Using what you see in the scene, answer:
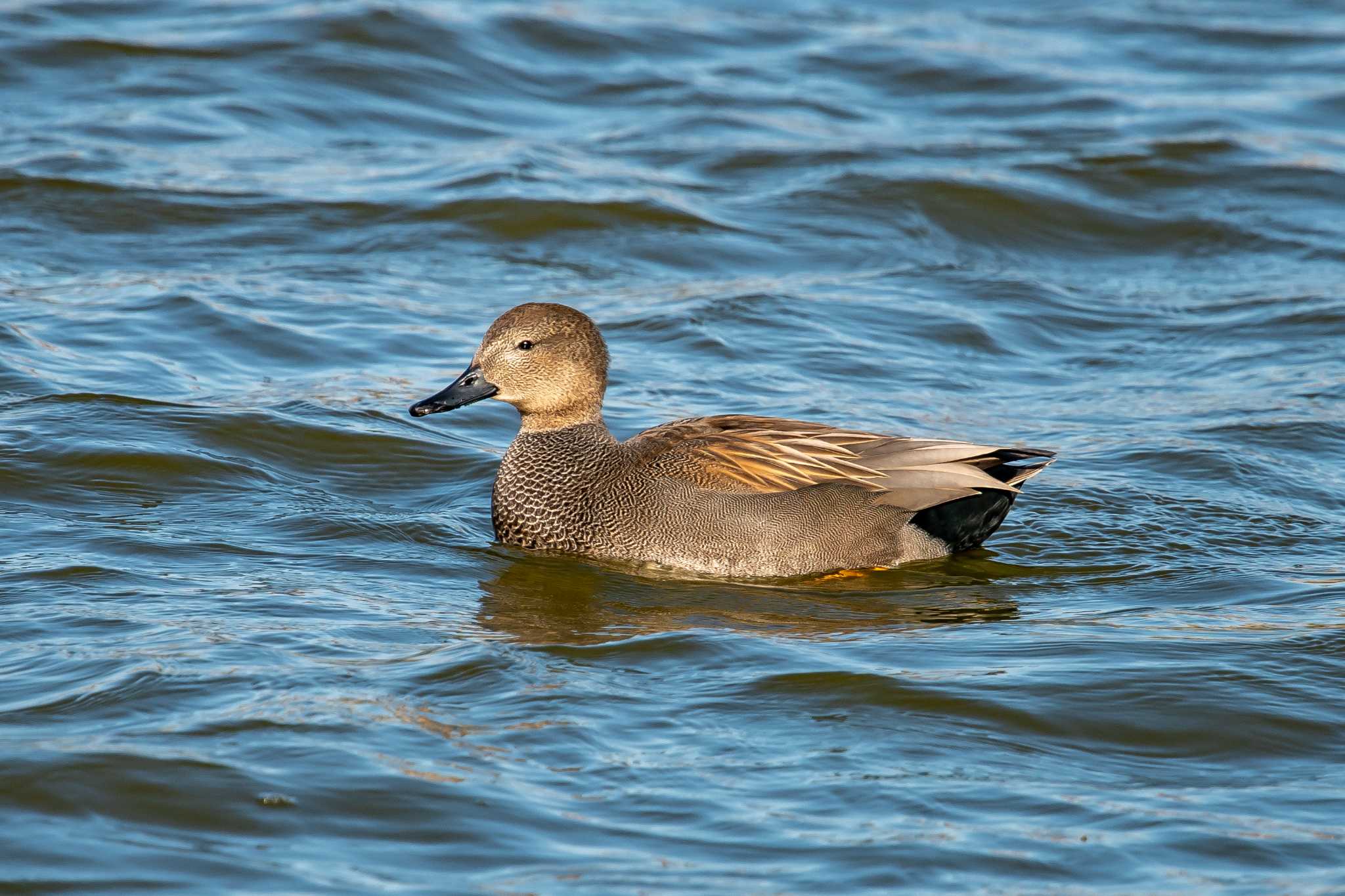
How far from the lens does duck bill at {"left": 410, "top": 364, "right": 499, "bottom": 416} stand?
8305 millimetres

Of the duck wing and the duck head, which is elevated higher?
the duck head

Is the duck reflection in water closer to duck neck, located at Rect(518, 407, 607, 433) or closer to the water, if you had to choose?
the water

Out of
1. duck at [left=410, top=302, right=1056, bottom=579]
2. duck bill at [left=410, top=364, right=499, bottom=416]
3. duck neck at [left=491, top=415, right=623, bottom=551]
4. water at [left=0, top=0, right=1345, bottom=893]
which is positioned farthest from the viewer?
duck bill at [left=410, top=364, right=499, bottom=416]

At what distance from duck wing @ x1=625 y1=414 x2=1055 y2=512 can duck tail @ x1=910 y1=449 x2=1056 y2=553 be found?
12 mm

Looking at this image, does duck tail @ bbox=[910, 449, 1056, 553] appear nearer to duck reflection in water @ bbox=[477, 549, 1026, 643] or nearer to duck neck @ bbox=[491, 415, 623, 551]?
duck reflection in water @ bbox=[477, 549, 1026, 643]

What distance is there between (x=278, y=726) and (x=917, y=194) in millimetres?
9181

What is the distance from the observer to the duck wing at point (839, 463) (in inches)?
313

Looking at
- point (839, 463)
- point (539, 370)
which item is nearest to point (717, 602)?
point (839, 463)

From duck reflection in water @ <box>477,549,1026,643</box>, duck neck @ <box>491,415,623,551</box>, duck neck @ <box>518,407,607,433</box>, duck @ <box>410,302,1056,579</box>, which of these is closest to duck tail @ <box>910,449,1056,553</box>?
duck @ <box>410,302,1056,579</box>

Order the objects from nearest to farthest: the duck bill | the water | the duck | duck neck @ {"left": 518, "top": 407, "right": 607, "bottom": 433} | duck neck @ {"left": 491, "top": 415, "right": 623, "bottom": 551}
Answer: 1. the water
2. the duck
3. duck neck @ {"left": 491, "top": 415, "right": 623, "bottom": 551}
4. the duck bill
5. duck neck @ {"left": 518, "top": 407, "right": 607, "bottom": 433}

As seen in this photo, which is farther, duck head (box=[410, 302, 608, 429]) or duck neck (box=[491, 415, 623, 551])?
duck head (box=[410, 302, 608, 429])

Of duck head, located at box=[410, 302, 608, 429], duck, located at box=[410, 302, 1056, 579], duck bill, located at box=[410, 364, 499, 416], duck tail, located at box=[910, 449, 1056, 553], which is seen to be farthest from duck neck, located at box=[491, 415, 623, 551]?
duck tail, located at box=[910, 449, 1056, 553]

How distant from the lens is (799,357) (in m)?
11.2

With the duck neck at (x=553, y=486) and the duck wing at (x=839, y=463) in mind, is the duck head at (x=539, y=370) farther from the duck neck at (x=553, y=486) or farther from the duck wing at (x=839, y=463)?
the duck wing at (x=839, y=463)
